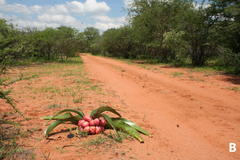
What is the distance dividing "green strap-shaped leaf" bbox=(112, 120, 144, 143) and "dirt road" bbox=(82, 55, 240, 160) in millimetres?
105

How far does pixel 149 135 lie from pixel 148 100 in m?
2.28

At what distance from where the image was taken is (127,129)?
9.50 feet

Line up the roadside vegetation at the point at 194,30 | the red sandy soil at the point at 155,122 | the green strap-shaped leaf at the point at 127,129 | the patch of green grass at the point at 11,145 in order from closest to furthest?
the patch of green grass at the point at 11,145 → the red sandy soil at the point at 155,122 → the green strap-shaped leaf at the point at 127,129 → the roadside vegetation at the point at 194,30

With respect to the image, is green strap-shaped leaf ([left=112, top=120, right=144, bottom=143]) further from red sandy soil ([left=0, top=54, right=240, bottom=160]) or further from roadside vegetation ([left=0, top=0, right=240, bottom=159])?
roadside vegetation ([left=0, top=0, right=240, bottom=159])

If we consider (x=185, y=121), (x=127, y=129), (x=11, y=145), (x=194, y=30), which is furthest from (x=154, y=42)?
(x=11, y=145)

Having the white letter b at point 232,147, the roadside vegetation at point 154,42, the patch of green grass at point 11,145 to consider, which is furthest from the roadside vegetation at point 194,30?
the patch of green grass at point 11,145

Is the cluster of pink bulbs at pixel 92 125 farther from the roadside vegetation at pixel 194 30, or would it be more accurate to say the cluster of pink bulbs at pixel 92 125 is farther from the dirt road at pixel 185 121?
the roadside vegetation at pixel 194 30

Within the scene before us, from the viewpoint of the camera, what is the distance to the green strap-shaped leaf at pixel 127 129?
2.76 metres

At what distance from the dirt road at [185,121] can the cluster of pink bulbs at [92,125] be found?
585mm

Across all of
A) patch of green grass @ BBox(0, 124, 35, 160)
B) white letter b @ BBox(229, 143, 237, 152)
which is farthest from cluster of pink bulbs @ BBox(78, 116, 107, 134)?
white letter b @ BBox(229, 143, 237, 152)

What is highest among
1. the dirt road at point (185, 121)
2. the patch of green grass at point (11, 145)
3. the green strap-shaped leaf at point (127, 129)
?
the green strap-shaped leaf at point (127, 129)

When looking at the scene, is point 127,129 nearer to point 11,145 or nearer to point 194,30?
point 11,145

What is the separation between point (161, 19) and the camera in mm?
18688

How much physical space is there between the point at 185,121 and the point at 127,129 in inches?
54.7
